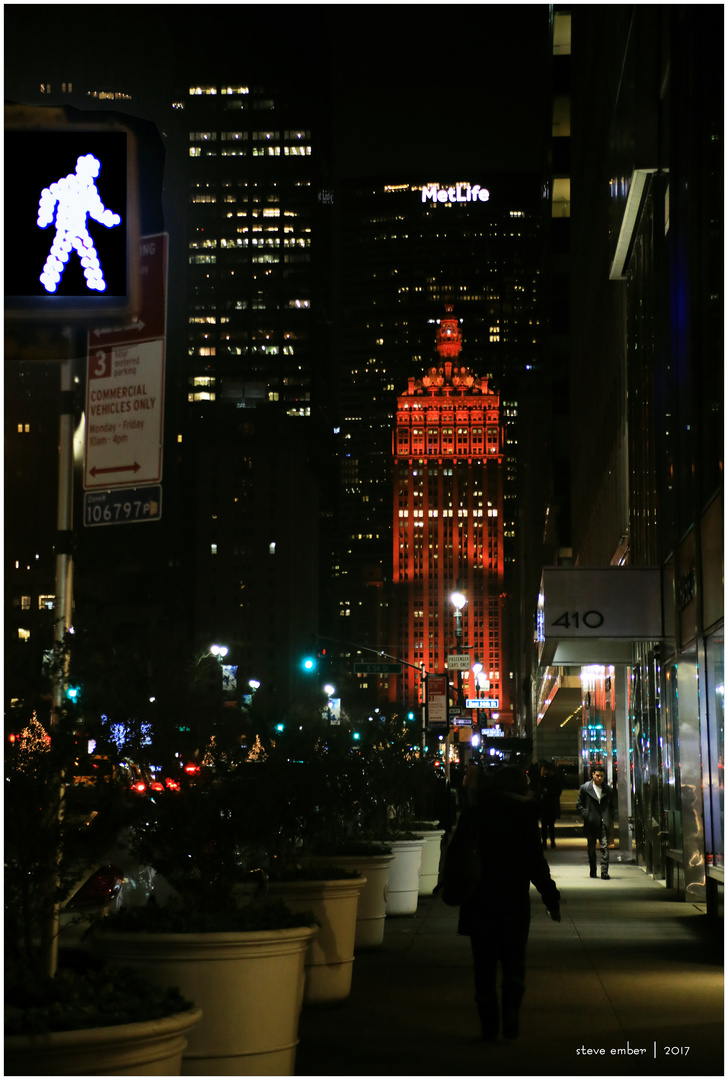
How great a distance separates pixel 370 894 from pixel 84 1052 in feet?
30.3

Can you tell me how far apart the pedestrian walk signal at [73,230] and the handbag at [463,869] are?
4.89m

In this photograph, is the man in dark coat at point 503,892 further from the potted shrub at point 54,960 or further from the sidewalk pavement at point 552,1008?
the potted shrub at point 54,960

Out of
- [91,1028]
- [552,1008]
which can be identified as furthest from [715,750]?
[91,1028]

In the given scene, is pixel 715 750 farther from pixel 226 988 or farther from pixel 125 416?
pixel 125 416

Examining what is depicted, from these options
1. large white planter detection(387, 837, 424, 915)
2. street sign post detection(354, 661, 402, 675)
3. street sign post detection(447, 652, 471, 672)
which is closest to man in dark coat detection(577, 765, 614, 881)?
large white planter detection(387, 837, 424, 915)

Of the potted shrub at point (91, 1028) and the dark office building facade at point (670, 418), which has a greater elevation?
the dark office building facade at point (670, 418)

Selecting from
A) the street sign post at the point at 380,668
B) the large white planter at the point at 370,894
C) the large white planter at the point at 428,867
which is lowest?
the large white planter at the point at 428,867

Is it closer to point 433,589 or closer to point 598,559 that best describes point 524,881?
point 598,559

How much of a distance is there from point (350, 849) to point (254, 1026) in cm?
665

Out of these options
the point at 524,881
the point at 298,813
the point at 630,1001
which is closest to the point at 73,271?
the point at 524,881

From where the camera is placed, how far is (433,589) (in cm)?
19412

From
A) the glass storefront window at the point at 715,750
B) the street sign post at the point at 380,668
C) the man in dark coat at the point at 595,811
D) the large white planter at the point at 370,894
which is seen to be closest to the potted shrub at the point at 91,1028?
the large white planter at the point at 370,894

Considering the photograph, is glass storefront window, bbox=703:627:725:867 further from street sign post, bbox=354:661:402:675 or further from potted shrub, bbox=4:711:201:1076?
street sign post, bbox=354:661:402:675

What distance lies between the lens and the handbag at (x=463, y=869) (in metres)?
9.74
